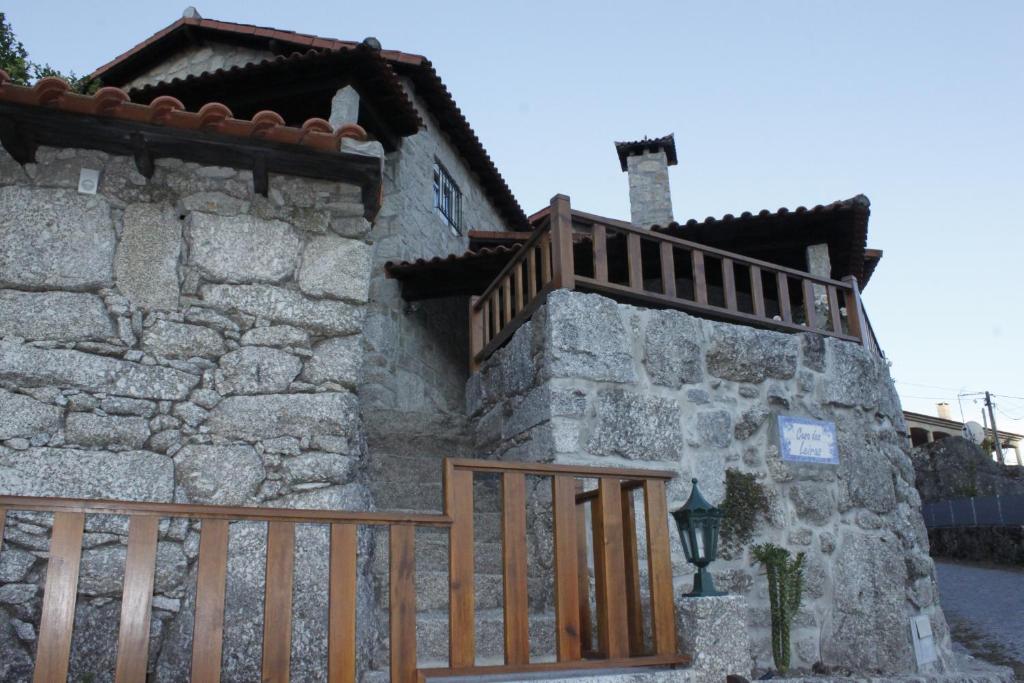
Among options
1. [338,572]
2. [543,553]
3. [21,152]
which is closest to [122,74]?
[21,152]

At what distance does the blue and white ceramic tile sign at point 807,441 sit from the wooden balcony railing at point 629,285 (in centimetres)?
72

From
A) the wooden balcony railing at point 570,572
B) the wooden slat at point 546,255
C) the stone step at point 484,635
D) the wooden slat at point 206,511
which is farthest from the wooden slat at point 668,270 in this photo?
the wooden slat at point 206,511

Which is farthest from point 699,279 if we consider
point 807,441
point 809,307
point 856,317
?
point 856,317

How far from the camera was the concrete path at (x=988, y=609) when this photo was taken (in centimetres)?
631

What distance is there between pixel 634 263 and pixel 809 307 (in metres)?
1.56

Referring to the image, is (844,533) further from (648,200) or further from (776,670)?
(648,200)

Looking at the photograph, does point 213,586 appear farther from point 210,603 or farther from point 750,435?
point 750,435

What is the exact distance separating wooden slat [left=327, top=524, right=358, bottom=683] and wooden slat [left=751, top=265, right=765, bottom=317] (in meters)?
3.62

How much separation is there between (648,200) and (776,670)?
329 inches

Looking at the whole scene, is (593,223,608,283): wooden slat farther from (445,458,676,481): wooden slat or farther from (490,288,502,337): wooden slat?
(445,458,676,481): wooden slat

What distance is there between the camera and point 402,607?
8.23ft

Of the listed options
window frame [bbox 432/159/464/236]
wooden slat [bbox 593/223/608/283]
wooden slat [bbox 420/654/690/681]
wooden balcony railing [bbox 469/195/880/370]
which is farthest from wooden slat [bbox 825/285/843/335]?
window frame [bbox 432/159/464/236]

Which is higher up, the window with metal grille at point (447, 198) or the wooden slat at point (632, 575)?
the window with metal grille at point (447, 198)

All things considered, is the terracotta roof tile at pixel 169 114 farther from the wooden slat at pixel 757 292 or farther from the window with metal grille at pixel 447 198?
the window with metal grille at pixel 447 198
